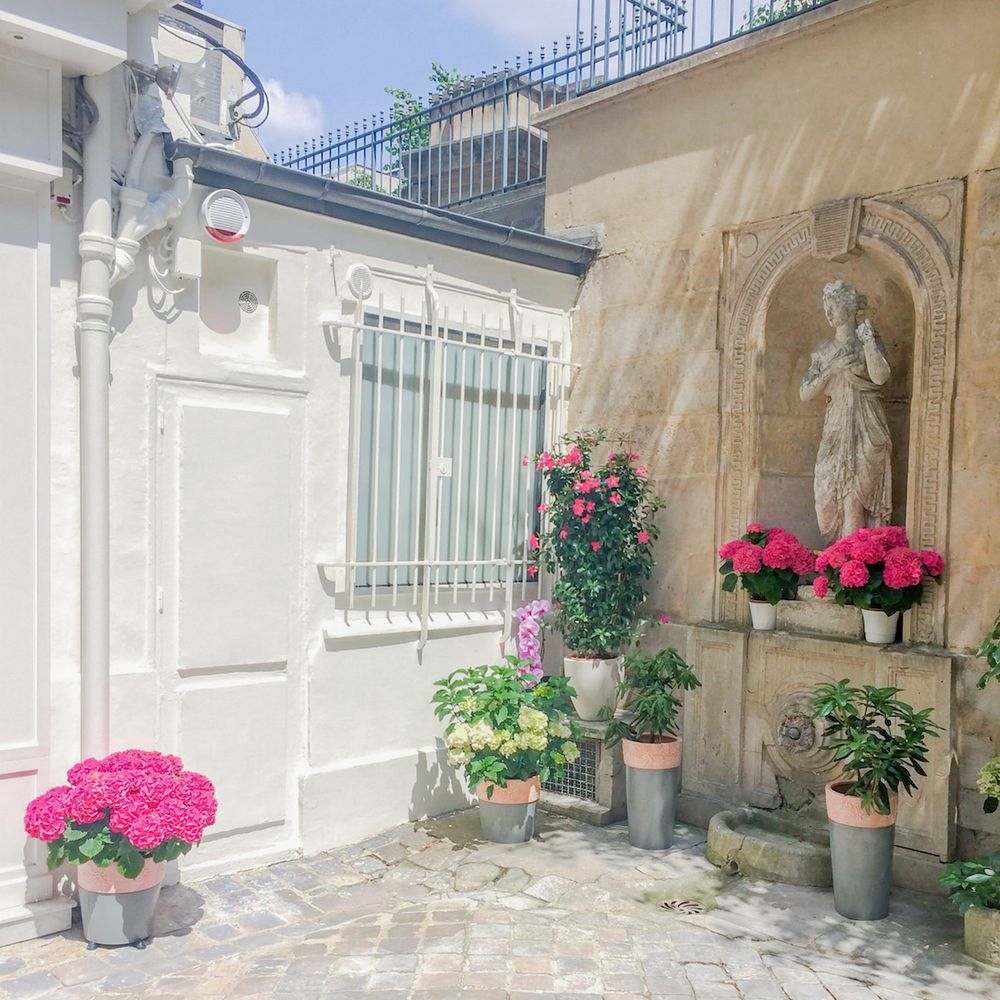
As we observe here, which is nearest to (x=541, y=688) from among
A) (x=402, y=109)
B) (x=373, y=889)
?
(x=373, y=889)

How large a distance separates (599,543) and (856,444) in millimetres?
1615

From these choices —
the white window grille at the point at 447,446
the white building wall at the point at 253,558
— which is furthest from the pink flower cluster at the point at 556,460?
the white building wall at the point at 253,558

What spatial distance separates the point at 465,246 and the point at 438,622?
7.84 feet

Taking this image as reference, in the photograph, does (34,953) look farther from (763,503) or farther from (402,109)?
(402,109)

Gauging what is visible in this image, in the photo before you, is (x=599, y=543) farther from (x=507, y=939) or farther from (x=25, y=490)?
(x=25, y=490)

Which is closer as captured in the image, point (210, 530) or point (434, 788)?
point (210, 530)

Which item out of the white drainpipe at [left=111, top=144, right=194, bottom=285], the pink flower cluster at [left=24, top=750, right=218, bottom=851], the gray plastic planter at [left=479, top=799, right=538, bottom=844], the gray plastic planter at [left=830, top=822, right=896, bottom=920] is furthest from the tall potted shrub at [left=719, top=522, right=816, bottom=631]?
the white drainpipe at [left=111, top=144, right=194, bottom=285]

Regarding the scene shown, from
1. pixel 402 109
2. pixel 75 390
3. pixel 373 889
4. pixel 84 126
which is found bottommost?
pixel 373 889

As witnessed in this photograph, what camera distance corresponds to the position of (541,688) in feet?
19.9

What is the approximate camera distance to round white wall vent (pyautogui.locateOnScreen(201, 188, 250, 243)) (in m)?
5.10

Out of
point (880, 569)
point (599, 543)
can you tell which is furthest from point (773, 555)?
point (599, 543)

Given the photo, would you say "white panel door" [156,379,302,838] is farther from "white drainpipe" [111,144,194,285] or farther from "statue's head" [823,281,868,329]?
"statue's head" [823,281,868,329]

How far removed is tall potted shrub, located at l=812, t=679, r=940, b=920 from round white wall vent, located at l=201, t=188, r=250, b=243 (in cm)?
379

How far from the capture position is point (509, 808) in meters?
5.79
